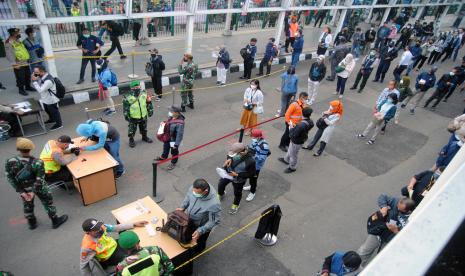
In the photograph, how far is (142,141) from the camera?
8344mm

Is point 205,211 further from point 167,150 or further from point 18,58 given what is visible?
point 18,58

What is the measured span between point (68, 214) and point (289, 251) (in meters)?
4.22

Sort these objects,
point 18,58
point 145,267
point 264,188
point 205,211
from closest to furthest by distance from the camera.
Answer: point 145,267 < point 205,211 < point 264,188 < point 18,58

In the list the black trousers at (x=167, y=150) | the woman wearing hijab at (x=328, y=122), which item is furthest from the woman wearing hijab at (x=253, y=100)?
the black trousers at (x=167, y=150)

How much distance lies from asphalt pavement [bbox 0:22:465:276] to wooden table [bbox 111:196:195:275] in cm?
73

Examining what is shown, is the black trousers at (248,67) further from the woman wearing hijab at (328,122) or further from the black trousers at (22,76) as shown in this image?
the black trousers at (22,76)

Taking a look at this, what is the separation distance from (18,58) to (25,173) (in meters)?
5.87

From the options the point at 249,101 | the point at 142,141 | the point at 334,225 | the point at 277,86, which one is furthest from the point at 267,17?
the point at 334,225

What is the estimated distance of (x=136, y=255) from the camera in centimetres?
362

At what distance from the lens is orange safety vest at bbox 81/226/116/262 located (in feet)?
13.5

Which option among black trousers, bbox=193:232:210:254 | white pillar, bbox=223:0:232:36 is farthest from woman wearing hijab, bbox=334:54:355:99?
black trousers, bbox=193:232:210:254

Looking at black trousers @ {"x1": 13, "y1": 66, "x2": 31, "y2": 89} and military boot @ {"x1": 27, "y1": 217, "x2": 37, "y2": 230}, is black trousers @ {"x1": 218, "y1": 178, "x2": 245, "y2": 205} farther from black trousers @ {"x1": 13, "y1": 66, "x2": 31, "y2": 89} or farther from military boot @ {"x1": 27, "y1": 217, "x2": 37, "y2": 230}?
black trousers @ {"x1": 13, "y1": 66, "x2": 31, "y2": 89}

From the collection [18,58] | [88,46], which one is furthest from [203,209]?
[18,58]

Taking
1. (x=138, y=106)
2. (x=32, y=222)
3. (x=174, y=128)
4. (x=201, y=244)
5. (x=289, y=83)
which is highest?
(x=289, y=83)
